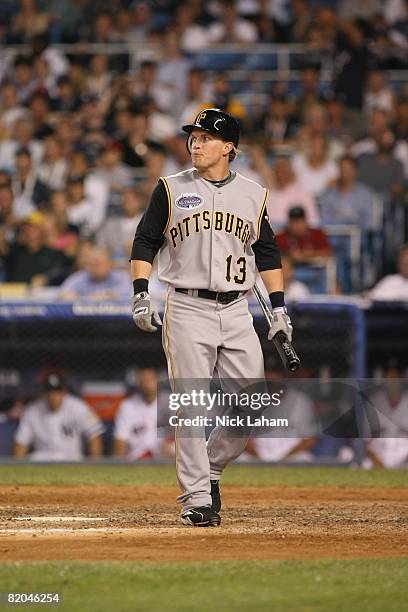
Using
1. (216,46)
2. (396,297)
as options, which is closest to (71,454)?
(396,297)

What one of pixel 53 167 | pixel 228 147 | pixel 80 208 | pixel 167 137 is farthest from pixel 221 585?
pixel 167 137

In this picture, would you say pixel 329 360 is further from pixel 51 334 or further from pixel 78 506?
pixel 78 506

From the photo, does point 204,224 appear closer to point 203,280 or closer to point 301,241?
point 203,280

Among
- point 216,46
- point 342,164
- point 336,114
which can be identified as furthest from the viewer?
point 216,46

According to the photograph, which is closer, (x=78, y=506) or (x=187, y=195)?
(x=187, y=195)

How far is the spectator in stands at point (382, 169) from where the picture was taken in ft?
45.9

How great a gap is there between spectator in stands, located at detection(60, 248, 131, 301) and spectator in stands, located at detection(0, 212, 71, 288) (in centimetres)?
69

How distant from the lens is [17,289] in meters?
11.7

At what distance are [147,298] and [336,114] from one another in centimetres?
930

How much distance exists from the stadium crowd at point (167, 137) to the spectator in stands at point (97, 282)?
2 centimetres

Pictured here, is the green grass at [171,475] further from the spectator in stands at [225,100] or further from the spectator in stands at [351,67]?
the spectator in stands at [351,67]

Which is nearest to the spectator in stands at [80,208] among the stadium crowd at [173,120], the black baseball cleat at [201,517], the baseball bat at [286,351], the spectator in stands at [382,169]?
the stadium crowd at [173,120]

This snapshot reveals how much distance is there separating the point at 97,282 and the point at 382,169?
13.7 feet

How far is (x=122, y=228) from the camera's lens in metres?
12.9
